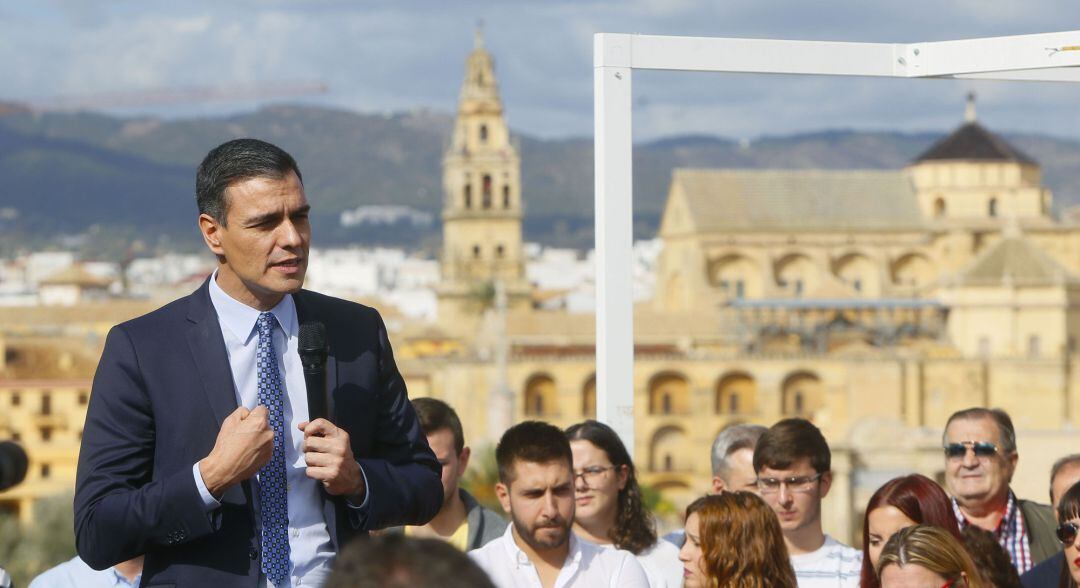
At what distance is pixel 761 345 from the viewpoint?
5775 cm

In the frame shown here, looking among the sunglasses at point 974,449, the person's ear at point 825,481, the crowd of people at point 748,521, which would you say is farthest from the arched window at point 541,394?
the person's ear at point 825,481

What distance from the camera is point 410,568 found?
2.06 m

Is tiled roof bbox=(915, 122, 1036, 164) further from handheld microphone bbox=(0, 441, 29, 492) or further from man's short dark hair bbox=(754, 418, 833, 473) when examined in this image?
handheld microphone bbox=(0, 441, 29, 492)

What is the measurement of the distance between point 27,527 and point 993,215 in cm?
4523

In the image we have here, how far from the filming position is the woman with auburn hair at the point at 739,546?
14.1ft

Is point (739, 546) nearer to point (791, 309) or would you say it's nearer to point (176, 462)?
point (176, 462)

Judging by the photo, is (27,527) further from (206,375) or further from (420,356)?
(206,375)

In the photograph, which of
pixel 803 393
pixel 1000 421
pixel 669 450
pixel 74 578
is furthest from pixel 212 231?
pixel 803 393

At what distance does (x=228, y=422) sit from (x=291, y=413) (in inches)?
11.2

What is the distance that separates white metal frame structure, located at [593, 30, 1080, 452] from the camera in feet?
16.6

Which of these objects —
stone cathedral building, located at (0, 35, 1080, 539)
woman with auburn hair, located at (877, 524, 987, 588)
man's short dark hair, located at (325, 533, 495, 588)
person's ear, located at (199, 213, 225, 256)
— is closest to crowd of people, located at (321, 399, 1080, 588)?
woman with auburn hair, located at (877, 524, 987, 588)

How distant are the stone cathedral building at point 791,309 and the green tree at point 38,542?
74.5 feet

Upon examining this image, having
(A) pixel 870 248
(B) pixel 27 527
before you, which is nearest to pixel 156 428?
(B) pixel 27 527

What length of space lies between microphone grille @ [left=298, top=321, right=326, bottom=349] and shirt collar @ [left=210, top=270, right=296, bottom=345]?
157 millimetres
